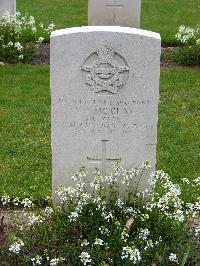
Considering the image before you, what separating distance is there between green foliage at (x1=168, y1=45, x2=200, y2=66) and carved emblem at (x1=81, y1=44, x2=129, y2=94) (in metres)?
5.80

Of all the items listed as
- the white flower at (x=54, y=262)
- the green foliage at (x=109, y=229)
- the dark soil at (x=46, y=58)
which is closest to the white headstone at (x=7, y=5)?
the dark soil at (x=46, y=58)

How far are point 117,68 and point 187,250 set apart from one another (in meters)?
1.50

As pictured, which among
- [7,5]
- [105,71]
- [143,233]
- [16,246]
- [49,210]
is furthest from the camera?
[7,5]

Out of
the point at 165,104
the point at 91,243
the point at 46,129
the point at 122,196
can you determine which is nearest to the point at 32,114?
the point at 46,129

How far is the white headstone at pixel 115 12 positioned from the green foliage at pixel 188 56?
97cm

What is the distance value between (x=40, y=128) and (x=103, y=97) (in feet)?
9.47

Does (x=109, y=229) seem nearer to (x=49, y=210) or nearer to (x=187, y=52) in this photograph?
(x=49, y=210)

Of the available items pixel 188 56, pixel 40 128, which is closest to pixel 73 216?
pixel 40 128

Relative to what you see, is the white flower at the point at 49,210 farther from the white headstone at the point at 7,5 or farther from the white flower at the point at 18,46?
the white headstone at the point at 7,5

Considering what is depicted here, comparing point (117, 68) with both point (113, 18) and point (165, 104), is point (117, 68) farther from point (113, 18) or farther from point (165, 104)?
point (113, 18)

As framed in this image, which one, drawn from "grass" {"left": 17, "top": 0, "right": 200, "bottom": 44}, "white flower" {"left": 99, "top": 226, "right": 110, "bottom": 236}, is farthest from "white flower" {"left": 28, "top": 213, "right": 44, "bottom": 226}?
"grass" {"left": 17, "top": 0, "right": 200, "bottom": 44}

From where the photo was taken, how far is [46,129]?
25.3 ft

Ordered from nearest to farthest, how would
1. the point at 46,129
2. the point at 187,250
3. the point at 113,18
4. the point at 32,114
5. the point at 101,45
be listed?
1. the point at 187,250
2. the point at 101,45
3. the point at 46,129
4. the point at 32,114
5. the point at 113,18

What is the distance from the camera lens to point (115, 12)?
1105cm
